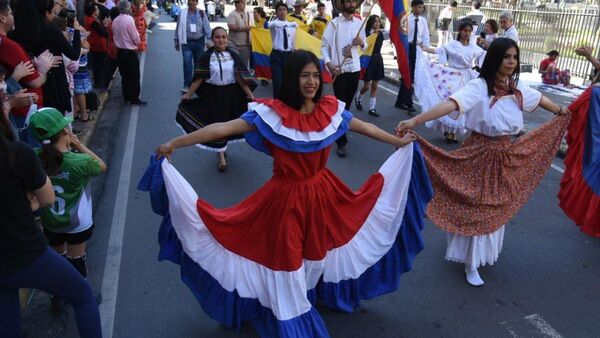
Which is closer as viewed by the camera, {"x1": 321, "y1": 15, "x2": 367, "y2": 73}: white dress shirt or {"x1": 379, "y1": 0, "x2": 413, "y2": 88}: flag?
{"x1": 379, "y1": 0, "x2": 413, "y2": 88}: flag

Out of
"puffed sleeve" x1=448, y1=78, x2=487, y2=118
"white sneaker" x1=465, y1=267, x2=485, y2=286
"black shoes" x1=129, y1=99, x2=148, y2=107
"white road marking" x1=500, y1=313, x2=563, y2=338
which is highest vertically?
"puffed sleeve" x1=448, y1=78, x2=487, y2=118

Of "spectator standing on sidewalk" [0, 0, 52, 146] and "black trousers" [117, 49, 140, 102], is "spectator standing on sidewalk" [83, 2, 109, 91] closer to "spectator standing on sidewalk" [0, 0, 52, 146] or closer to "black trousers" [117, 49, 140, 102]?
"black trousers" [117, 49, 140, 102]

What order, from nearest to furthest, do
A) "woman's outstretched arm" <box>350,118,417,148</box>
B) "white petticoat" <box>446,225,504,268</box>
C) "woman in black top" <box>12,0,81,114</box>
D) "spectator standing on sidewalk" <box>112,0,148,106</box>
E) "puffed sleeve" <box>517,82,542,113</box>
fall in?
"woman's outstretched arm" <box>350,118,417,148</box> → "puffed sleeve" <box>517,82,542,113</box> → "white petticoat" <box>446,225,504,268</box> → "woman in black top" <box>12,0,81,114</box> → "spectator standing on sidewalk" <box>112,0,148,106</box>

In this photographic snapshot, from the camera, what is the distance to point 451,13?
16906 mm

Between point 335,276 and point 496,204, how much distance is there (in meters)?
1.53

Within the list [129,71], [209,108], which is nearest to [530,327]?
[209,108]

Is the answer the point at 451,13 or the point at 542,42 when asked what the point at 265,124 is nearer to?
the point at 542,42

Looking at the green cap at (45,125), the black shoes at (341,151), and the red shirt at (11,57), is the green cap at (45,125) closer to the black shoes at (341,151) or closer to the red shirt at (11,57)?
the red shirt at (11,57)

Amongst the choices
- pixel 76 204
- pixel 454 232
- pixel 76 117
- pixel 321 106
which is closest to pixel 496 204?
pixel 454 232

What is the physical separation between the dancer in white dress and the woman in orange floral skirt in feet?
11.2

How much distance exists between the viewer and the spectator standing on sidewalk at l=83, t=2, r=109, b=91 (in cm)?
959

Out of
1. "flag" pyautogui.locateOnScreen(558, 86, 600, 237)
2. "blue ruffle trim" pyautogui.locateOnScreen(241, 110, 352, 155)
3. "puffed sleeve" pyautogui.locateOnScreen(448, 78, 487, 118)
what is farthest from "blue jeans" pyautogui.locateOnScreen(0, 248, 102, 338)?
"flag" pyautogui.locateOnScreen(558, 86, 600, 237)

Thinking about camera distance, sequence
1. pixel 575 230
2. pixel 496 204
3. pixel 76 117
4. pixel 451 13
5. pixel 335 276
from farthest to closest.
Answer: pixel 451 13 < pixel 76 117 < pixel 575 230 < pixel 496 204 < pixel 335 276

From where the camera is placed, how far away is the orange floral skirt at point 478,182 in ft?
12.9
